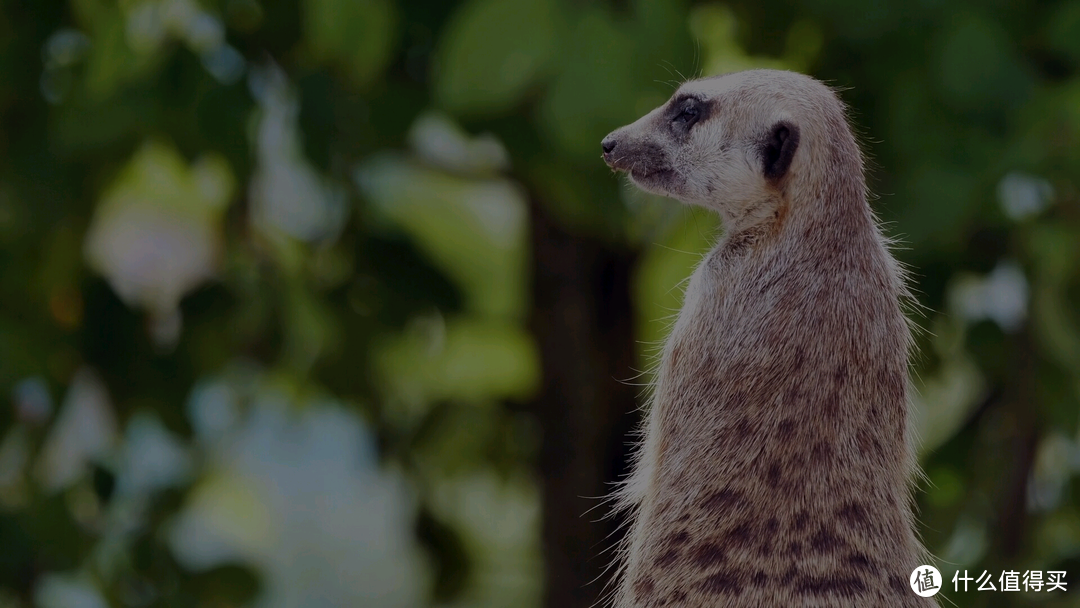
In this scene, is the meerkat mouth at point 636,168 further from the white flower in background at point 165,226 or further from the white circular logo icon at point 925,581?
the white flower in background at point 165,226

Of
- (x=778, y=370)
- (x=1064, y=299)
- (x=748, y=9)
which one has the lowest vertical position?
(x=1064, y=299)

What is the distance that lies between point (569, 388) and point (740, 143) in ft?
5.29

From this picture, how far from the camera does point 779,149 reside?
0.66 meters

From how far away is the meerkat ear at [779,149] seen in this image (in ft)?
2.14

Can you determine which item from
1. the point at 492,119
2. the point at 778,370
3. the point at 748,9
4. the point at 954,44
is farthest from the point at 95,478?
the point at 778,370

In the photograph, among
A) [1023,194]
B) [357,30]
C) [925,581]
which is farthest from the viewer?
[1023,194]

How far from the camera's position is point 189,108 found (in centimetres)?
200

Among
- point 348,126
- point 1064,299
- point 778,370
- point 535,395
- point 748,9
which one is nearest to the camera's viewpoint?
point 778,370

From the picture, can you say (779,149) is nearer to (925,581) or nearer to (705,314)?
(705,314)

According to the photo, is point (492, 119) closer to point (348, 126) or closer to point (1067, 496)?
point (348, 126)

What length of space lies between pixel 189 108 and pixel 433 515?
114 cm

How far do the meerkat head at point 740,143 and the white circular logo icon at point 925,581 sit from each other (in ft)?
0.75

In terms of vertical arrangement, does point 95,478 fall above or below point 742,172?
below

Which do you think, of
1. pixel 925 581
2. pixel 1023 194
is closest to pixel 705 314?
pixel 925 581
